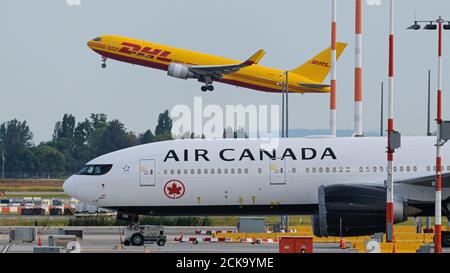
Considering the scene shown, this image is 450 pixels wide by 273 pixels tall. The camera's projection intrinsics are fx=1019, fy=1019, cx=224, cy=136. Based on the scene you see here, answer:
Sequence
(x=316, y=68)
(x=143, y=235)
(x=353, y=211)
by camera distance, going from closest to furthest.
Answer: (x=353, y=211), (x=143, y=235), (x=316, y=68)

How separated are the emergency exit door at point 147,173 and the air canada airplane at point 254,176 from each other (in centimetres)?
4

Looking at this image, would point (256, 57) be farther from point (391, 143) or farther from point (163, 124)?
point (163, 124)

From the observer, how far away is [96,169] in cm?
4059

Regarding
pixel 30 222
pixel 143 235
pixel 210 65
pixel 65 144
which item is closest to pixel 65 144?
pixel 65 144

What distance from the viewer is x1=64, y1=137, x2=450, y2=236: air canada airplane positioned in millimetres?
39438

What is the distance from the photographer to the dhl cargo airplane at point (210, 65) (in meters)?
113

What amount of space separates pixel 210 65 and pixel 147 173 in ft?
244

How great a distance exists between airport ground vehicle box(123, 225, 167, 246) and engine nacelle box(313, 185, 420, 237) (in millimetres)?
6755

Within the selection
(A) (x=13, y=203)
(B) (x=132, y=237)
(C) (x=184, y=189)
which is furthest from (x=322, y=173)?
(A) (x=13, y=203)

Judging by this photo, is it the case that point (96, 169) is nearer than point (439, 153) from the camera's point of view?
No

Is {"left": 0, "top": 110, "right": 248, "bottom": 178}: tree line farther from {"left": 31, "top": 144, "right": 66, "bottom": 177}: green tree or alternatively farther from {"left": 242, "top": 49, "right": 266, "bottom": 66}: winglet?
{"left": 242, "top": 49, "right": 266, "bottom": 66}: winglet
